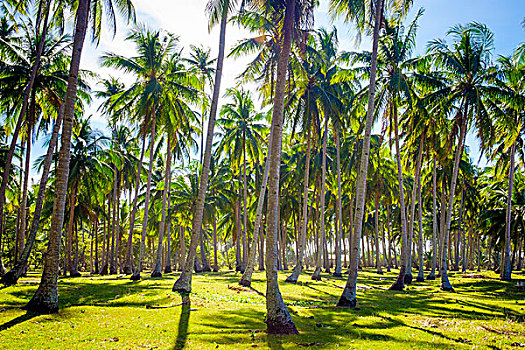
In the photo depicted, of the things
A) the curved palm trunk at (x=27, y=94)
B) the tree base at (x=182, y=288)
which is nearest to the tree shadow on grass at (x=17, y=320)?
the tree base at (x=182, y=288)

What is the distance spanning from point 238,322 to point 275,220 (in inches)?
→ 125

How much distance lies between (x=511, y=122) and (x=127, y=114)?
24496mm

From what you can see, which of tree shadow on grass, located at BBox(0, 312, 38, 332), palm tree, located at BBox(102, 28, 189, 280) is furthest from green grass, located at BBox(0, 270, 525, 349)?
palm tree, located at BBox(102, 28, 189, 280)

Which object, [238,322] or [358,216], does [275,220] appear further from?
[358,216]

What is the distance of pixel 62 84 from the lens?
21.2 meters

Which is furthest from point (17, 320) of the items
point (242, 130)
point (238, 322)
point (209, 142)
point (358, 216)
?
point (242, 130)

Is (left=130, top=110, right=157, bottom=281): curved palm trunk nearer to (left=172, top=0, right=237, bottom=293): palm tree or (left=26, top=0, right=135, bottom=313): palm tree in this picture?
(left=172, top=0, right=237, bottom=293): palm tree

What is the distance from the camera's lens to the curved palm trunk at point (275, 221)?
9.51m

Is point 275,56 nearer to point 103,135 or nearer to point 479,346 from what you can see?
point 479,346

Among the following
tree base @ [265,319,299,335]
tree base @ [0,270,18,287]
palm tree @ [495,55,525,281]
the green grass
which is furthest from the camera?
palm tree @ [495,55,525,281]

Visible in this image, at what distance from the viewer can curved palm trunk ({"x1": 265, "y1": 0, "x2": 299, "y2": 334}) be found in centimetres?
951

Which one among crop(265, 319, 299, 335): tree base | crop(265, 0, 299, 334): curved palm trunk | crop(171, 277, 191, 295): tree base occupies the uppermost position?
crop(265, 0, 299, 334): curved palm trunk

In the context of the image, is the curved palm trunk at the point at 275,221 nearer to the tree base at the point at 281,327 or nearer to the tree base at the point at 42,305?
the tree base at the point at 281,327

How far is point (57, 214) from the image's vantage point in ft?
38.1
